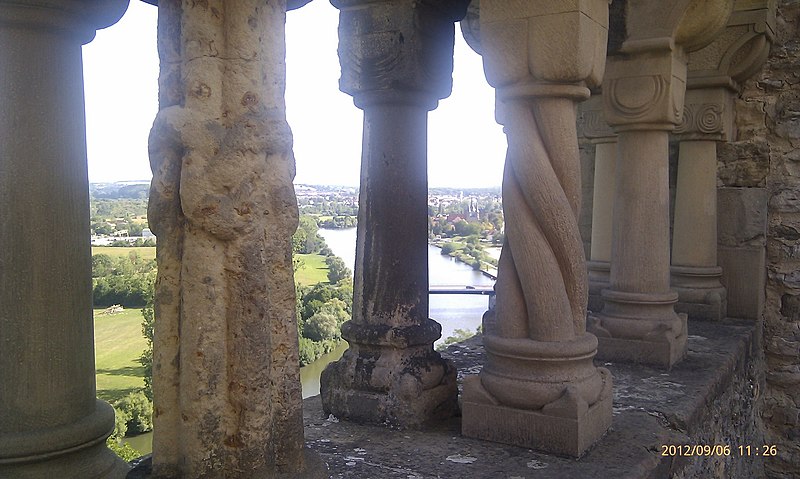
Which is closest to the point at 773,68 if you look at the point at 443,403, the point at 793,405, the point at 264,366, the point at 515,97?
the point at 793,405

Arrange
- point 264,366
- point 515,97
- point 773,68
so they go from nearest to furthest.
Result: point 264,366
point 515,97
point 773,68

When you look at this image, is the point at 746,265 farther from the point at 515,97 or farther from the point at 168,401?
the point at 168,401

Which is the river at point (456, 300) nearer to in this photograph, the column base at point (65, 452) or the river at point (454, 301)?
the river at point (454, 301)

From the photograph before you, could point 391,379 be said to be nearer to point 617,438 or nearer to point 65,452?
point 617,438

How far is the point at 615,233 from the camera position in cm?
461

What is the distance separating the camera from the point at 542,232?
9.73 ft

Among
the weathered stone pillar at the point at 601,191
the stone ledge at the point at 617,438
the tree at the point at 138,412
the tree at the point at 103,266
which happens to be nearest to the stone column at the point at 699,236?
the weathered stone pillar at the point at 601,191

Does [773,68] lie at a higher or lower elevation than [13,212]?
higher

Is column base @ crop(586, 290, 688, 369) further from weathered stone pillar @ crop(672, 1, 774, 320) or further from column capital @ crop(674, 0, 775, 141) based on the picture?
column capital @ crop(674, 0, 775, 141)

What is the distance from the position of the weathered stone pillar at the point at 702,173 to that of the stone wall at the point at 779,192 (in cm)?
24

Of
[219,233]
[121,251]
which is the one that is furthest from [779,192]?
[121,251]

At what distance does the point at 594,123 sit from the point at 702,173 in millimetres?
1083

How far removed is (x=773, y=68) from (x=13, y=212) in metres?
5.67

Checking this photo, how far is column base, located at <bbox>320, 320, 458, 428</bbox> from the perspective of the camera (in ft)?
10.6
